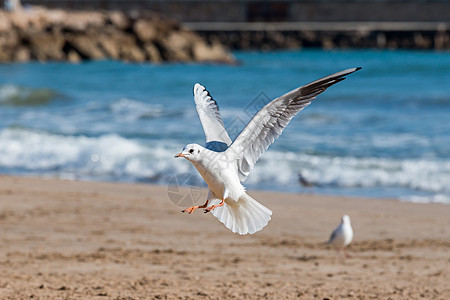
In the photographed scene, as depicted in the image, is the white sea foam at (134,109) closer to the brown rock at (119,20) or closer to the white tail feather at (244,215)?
the white tail feather at (244,215)

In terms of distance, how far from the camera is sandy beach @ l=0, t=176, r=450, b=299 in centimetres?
561

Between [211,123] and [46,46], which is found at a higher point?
[46,46]

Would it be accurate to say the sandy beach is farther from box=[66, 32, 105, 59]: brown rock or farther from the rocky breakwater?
the rocky breakwater

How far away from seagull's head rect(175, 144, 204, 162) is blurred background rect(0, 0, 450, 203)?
66cm

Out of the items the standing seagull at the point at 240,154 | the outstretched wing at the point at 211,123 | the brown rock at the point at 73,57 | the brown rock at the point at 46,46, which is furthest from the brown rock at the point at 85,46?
the standing seagull at the point at 240,154

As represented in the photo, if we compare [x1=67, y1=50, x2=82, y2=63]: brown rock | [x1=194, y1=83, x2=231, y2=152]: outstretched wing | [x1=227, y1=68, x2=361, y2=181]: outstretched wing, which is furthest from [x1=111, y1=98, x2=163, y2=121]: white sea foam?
[x1=67, y1=50, x2=82, y2=63]: brown rock

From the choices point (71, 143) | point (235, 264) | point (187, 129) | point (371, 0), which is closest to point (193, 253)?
point (235, 264)

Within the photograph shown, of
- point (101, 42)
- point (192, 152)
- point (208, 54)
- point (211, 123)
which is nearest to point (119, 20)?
point (101, 42)

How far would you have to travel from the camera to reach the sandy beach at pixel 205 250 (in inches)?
221

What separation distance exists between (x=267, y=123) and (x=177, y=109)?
1403 centimetres

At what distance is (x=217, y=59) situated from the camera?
128 ft

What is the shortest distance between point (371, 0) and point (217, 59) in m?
24.1

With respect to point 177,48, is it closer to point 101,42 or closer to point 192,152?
point 101,42

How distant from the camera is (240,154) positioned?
12.8 feet
